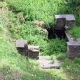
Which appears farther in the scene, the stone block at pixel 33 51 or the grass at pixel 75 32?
the grass at pixel 75 32

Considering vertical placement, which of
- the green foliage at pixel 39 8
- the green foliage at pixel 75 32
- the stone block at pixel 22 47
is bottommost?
the green foliage at pixel 75 32

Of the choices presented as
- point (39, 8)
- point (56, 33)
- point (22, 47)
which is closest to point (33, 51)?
point (22, 47)

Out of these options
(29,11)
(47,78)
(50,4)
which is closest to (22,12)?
(29,11)

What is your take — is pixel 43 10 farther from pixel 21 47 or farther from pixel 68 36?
Result: pixel 21 47

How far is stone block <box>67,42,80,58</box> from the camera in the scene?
10.3 m

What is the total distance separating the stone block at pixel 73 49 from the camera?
10.3m

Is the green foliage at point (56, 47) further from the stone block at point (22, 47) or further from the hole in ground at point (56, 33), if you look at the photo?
the stone block at point (22, 47)

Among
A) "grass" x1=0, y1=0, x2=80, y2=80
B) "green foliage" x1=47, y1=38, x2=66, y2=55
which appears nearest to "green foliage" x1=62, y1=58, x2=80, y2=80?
"grass" x1=0, y1=0, x2=80, y2=80

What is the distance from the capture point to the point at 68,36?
11.4 metres

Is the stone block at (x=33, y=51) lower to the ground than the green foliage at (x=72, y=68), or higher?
higher

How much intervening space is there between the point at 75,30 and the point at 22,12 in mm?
2333

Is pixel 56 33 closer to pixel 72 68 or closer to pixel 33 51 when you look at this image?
pixel 33 51

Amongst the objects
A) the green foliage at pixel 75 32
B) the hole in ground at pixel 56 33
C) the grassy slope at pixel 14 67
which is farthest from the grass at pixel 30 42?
the hole in ground at pixel 56 33

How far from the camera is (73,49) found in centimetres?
1031
